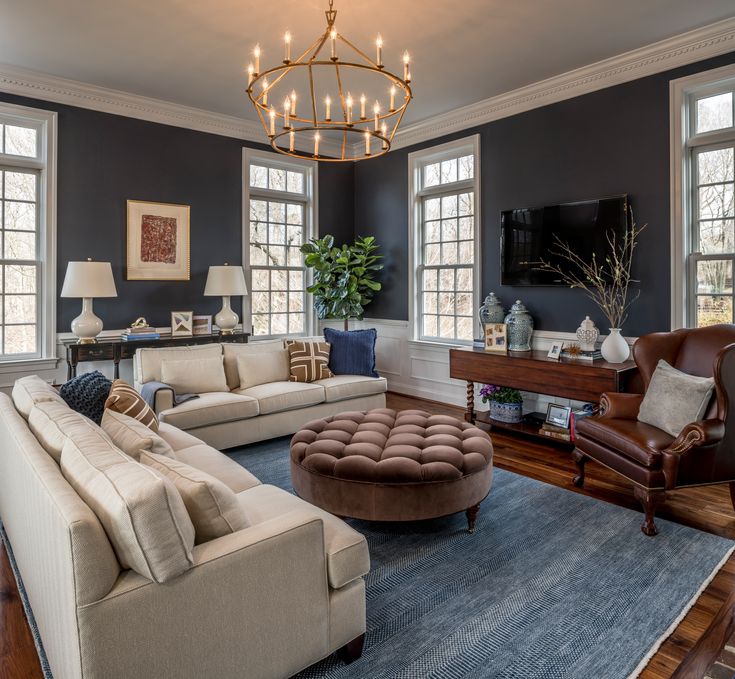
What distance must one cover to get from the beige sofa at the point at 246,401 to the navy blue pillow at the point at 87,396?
3.10 feet

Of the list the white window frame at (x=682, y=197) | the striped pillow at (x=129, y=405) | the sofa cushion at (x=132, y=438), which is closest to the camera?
the sofa cushion at (x=132, y=438)

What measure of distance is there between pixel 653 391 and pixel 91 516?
9.78ft

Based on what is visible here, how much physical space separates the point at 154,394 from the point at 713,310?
160 inches

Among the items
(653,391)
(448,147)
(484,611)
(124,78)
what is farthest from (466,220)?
(484,611)

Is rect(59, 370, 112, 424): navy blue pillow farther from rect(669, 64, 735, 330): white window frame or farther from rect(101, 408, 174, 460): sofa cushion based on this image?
rect(669, 64, 735, 330): white window frame

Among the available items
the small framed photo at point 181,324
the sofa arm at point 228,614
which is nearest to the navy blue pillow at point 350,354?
the small framed photo at point 181,324

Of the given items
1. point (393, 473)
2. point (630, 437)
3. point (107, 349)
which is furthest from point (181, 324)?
point (630, 437)

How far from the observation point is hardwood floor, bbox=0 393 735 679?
179 cm

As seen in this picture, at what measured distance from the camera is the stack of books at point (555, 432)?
Answer: 13.5ft

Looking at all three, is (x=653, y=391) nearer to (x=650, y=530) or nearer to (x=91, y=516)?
(x=650, y=530)

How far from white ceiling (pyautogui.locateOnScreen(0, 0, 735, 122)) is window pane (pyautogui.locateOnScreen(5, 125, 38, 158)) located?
1.79 feet

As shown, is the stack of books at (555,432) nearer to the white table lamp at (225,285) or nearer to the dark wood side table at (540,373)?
the dark wood side table at (540,373)

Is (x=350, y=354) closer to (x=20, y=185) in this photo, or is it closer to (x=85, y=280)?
(x=85, y=280)

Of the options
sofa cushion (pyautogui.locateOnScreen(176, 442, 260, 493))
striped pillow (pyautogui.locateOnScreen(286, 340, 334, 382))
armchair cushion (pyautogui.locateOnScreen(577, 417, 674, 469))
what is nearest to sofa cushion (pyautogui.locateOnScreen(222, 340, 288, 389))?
striped pillow (pyautogui.locateOnScreen(286, 340, 334, 382))
